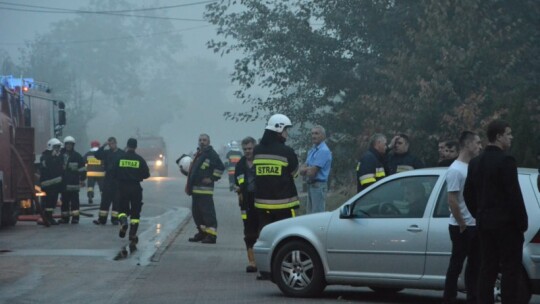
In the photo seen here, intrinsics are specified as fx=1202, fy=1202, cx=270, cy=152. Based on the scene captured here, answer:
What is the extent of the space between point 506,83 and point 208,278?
11.7 m

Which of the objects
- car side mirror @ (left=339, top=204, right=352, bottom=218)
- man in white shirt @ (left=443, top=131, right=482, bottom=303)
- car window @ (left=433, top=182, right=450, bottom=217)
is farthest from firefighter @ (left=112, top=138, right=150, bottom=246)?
man in white shirt @ (left=443, top=131, right=482, bottom=303)

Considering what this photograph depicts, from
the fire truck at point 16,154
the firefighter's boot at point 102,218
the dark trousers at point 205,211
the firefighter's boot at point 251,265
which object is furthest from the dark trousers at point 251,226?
the firefighter's boot at point 102,218

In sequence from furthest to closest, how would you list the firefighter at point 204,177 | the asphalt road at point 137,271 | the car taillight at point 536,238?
the firefighter at point 204,177
the asphalt road at point 137,271
the car taillight at point 536,238

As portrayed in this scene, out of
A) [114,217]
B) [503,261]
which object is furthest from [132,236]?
[503,261]

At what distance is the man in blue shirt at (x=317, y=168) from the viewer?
16.5 metres

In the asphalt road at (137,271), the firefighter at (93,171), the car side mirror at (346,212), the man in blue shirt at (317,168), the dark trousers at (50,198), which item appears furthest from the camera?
the firefighter at (93,171)

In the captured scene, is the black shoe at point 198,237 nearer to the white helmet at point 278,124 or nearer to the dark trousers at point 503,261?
the white helmet at point 278,124

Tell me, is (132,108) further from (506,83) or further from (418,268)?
(418,268)

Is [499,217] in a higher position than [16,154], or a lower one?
lower

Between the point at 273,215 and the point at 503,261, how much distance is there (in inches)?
185

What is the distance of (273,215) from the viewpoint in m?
14.1

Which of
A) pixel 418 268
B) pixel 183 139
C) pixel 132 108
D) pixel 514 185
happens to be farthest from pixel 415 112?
pixel 183 139

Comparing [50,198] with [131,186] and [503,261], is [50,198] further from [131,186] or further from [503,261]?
[503,261]

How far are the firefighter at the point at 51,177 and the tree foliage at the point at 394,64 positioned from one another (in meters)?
6.36
